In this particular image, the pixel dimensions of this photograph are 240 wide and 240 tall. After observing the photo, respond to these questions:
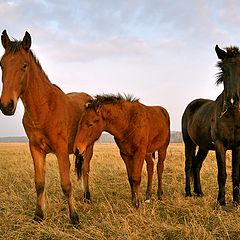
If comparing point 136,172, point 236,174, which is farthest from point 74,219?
point 236,174

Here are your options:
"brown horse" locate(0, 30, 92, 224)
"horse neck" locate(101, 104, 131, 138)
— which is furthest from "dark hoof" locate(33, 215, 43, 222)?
"horse neck" locate(101, 104, 131, 138)

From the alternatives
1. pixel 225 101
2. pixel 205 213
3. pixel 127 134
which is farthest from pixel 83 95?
pixel 205 213

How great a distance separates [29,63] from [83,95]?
9.23 feet

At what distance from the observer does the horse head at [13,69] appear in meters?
4.09

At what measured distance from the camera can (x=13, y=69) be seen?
14.2ft

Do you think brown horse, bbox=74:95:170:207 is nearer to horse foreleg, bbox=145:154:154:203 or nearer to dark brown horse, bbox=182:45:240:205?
horse foreleg, bbox=145:154:154:203

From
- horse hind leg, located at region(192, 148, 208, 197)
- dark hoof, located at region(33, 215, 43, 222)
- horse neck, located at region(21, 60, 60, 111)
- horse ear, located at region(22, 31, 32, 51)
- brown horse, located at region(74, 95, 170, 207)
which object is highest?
horse ear, located at region(22, 31, 32, 51)

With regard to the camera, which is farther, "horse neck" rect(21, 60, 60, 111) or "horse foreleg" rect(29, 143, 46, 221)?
"horse foreleg" rect(29, 143, 46, 221)

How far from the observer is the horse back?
7203 mm

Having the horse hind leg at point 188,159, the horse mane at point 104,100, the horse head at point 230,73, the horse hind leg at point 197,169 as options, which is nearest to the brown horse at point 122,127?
the horse mane at point 104,100

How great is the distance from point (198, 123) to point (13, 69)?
15.4 ft

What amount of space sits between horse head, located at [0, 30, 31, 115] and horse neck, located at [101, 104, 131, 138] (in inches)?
67.2

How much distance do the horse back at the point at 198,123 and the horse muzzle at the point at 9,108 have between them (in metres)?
4.38

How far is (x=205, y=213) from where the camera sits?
5117 mm
